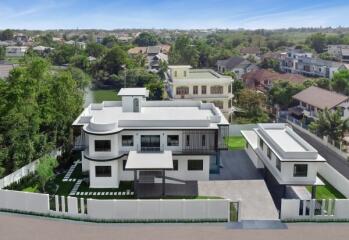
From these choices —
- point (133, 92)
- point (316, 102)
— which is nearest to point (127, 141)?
point (133, 92)

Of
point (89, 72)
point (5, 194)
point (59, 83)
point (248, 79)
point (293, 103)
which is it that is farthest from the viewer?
point (89, 72)

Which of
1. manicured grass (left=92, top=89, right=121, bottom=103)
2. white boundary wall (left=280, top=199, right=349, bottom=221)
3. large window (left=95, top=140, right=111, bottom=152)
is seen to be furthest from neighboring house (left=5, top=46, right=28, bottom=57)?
white boundary wall (left=280, top=199, right=349, bottom=221)

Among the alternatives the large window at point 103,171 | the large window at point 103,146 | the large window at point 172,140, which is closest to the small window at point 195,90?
the large window at point 172,140

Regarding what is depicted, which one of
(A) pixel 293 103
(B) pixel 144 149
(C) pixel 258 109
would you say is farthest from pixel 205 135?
(A) pixel 293 103

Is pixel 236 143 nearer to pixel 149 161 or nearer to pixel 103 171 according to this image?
pixel 149 161

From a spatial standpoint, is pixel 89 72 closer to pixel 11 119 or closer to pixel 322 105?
pixel 322 105

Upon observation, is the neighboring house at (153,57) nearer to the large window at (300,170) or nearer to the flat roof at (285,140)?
the flat roof at (285,140)

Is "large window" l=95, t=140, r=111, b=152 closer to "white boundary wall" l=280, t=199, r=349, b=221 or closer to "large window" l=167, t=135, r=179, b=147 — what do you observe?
"large window" l=167, t=135, r=179, b=147
